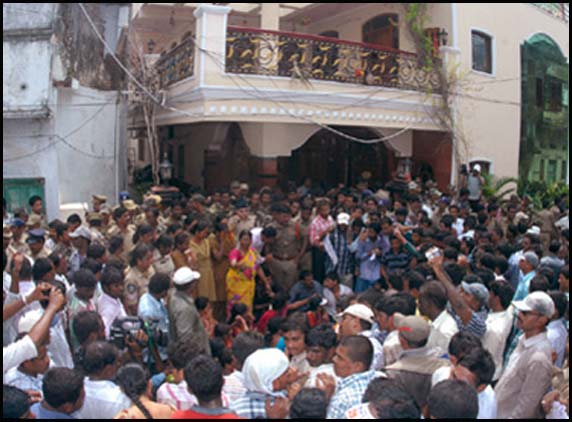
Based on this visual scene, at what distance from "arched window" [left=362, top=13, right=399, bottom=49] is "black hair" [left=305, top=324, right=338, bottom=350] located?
12736 millimetres

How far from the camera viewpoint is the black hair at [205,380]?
10.2ft

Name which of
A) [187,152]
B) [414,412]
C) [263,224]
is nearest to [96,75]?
[187,152]

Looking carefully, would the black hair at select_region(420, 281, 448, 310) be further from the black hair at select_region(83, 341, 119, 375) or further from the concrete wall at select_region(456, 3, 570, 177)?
the concrete wall at select_region(456, 3, 570, 177)

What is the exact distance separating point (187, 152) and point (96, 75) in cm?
414

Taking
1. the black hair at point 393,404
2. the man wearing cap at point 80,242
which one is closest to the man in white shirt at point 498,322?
the black hair at point 393,404

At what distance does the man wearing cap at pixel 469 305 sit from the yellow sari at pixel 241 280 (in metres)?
2.87

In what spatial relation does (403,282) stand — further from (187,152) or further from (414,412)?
(187,152)

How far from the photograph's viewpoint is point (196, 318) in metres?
5.12

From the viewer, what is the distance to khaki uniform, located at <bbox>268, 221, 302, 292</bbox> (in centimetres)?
788

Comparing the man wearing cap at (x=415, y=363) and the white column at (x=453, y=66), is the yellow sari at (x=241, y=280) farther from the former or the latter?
the white column at (x=453, y=66)

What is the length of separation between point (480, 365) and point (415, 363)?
0.51 m

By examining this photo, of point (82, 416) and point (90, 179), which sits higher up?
point (90, 179)

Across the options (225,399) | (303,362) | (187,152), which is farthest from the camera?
(187,152)

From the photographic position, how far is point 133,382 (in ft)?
11.5
